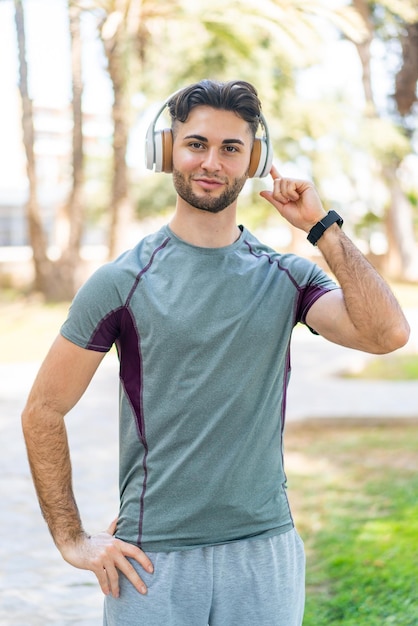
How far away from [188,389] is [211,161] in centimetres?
61

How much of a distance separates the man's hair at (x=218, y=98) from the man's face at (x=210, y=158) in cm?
1

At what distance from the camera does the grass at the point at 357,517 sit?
4.72m

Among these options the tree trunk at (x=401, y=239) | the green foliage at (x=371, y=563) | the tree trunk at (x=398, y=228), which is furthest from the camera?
the tree trunk at (x=401, y=239)

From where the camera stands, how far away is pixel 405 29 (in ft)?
95.2

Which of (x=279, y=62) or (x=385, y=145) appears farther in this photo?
(x=385, y=145)

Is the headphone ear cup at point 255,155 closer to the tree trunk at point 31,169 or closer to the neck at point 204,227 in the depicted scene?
the neck at point 204,227

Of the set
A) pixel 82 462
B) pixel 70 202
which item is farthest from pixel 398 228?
pixel 82 462

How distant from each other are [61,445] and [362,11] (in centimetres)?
2669

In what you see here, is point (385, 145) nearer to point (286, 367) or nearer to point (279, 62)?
point (279, 62)

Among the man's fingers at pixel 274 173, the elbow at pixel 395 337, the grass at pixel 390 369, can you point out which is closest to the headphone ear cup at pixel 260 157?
the man's fingers at pixel 274 173

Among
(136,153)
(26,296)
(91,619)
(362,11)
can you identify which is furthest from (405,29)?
(91,619)

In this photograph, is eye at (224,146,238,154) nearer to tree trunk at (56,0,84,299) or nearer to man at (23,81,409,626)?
man at (23,81,409,626)

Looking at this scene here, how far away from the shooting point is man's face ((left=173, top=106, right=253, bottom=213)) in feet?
7.91

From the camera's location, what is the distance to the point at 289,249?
34.7 meters
